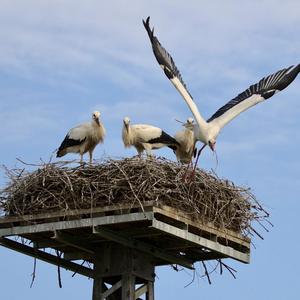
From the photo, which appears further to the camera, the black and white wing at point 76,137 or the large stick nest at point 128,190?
the black and white wing at point 76,137

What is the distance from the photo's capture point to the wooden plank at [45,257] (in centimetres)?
1177

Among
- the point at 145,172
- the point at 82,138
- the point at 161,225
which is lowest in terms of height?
the point at 161,225

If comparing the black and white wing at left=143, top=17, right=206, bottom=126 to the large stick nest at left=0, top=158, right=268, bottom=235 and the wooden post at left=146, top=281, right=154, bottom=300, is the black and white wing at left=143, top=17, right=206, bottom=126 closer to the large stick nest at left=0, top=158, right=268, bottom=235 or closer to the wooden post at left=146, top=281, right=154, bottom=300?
the large stick nest at left=0, top=158, right=268, bottom=235

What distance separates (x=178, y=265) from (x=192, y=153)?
149 inches

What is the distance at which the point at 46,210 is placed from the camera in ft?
37.3

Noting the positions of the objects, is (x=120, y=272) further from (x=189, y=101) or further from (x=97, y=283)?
(x=189, y=101)

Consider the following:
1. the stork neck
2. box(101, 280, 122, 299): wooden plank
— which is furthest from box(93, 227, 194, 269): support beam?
the stork neck

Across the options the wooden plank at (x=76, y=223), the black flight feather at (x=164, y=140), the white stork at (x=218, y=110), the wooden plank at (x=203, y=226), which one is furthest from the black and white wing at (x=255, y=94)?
the wooden plank at (x=76, y=223)

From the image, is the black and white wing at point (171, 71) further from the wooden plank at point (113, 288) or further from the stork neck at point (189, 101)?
the wooden plank at point (113, 288)

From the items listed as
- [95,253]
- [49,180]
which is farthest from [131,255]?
[49,180]

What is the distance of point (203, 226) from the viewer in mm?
11414

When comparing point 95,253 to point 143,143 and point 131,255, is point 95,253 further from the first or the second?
point 143,143

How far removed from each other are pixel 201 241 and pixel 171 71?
378 cm

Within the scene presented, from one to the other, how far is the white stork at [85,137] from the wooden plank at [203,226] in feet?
12.1
